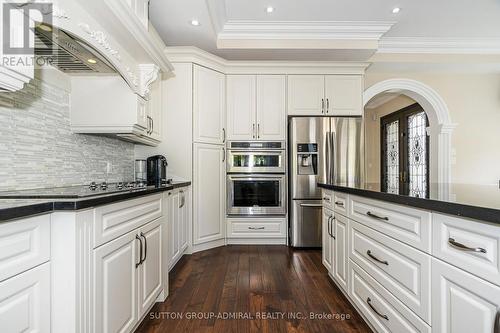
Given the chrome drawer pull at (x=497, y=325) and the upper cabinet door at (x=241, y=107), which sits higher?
the upper cabinet door at (x=241, y=107)

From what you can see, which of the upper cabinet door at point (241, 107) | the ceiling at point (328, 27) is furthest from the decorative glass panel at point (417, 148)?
the upper cabinet door at point (241, 107)

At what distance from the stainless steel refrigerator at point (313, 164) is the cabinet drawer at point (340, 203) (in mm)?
1237

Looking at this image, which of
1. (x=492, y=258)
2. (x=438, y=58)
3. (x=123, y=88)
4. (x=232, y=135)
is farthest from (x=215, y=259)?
(x=438, y=58)

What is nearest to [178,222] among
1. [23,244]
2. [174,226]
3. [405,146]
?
[174,226]

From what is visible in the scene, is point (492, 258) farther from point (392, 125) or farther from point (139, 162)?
point (392, 125)

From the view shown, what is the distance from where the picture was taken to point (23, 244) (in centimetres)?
Answer: 78

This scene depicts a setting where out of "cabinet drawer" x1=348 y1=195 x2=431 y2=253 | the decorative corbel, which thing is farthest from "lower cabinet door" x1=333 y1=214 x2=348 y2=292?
the decorative corbel

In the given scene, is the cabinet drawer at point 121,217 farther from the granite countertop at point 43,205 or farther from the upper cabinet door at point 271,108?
the upper cabinet door at point 271,108

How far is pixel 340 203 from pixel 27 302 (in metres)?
1.83

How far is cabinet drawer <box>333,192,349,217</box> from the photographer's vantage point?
181 centimetres

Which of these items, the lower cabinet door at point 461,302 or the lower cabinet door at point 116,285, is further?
the lower cabinet door at point 116,285

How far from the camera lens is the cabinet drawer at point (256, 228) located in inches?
131

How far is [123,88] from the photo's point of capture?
1.96 metres

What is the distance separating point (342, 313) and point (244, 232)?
1.76 m
